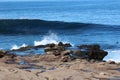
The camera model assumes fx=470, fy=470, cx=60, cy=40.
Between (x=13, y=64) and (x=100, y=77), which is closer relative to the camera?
(x=100, y=77)

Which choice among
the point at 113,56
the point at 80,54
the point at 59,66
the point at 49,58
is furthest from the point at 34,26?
the point at 59,66

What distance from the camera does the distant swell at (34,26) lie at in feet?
175

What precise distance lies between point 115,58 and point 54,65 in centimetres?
714

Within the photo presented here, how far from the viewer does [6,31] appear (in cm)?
5269

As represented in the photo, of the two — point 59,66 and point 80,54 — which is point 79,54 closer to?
point 80,54

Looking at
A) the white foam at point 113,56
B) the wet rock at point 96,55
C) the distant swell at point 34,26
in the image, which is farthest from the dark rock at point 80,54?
the distant swell at point 34,26

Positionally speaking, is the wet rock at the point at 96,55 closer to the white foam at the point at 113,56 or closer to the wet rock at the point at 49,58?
the wet rock at the point at 49,58

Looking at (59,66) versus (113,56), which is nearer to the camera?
(59,66)

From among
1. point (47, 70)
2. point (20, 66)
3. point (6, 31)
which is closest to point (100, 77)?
point (47, 70)

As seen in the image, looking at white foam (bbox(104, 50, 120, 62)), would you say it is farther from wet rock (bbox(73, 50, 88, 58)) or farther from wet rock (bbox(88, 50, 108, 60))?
wet rock (bbox(73, 50, 88, 58))

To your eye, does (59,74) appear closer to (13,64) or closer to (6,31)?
(13,64)

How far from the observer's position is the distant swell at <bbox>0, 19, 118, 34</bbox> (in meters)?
53.3

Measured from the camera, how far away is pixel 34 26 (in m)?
57.6

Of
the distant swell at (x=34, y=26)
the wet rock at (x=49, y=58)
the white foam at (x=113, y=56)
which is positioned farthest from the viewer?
the distant swell at (x=34, y=26)
